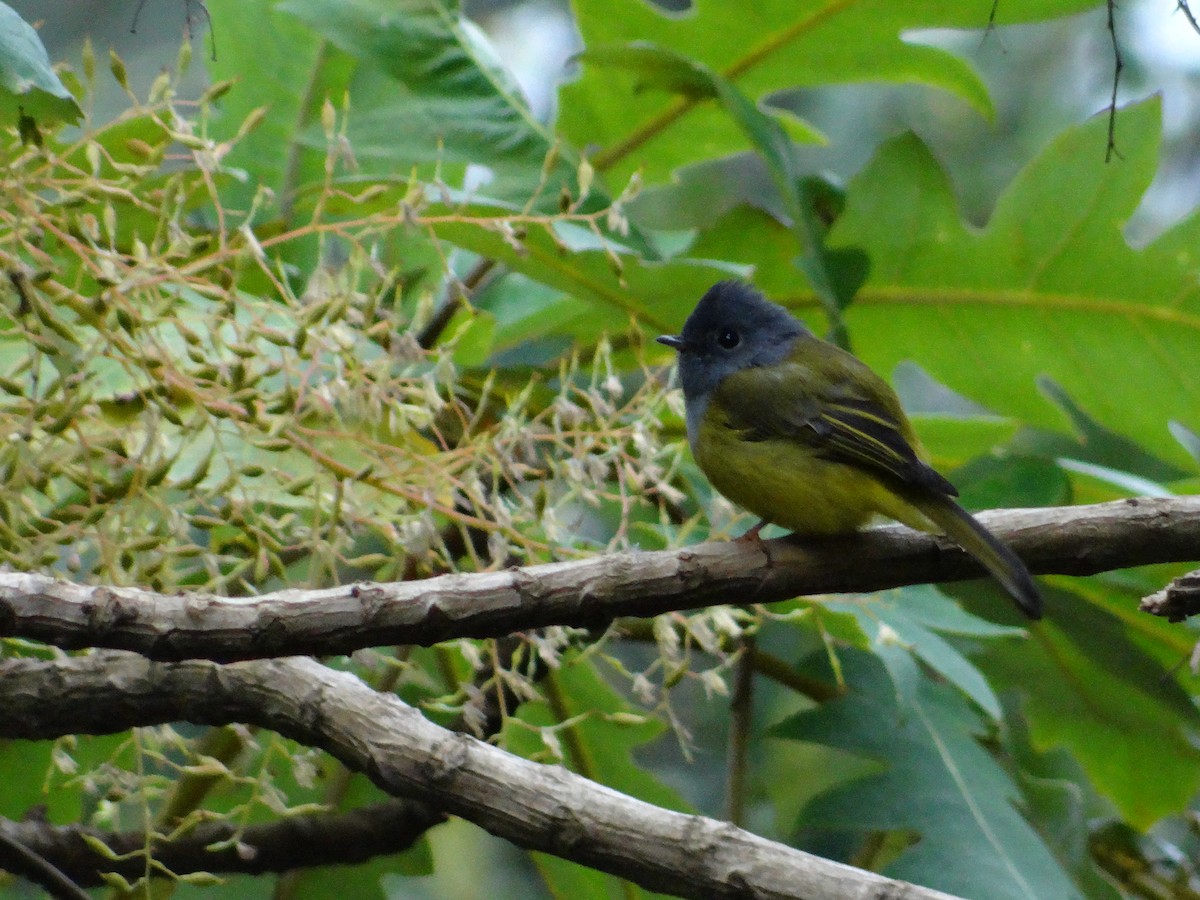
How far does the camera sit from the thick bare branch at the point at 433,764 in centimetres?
133

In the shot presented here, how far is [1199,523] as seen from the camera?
1.54 meters

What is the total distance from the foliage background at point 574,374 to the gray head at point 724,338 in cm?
9

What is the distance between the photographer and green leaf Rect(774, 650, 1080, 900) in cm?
215

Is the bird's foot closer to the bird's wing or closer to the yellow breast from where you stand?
the yellow breast

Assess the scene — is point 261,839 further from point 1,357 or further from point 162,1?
point 162,1

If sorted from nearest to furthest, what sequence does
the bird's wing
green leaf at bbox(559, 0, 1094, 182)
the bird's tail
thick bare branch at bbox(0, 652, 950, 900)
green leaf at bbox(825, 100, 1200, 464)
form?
thick bare branch at bbox(0, 652, 950, 900), the bird's tail, the bird's wing, green leaf at bbox(825, 100, 1200, 464), green leaf at bbox(559, 0, 1094, 182)

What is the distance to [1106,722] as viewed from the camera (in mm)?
2762

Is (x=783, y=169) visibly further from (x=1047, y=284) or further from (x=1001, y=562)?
(x=1001, y=562)

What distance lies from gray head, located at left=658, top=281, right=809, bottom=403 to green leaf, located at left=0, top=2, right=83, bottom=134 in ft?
3.93

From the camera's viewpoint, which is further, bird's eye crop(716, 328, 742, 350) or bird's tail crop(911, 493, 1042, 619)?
bird's eye crop(716, 328, 742, 350)

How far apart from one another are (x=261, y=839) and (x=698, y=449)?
1000mm

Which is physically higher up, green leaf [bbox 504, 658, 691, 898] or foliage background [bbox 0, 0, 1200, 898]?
foliage background [bbox 0, 0, 1200, 898]

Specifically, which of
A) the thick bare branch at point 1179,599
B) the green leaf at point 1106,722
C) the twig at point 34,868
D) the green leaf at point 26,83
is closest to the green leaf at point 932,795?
the green leaf at point 1106,722

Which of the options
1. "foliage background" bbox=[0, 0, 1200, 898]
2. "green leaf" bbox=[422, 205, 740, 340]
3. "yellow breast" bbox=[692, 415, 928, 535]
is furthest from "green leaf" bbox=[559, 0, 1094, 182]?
"yellow breast" bbox=[692, 415, 928, 535]
